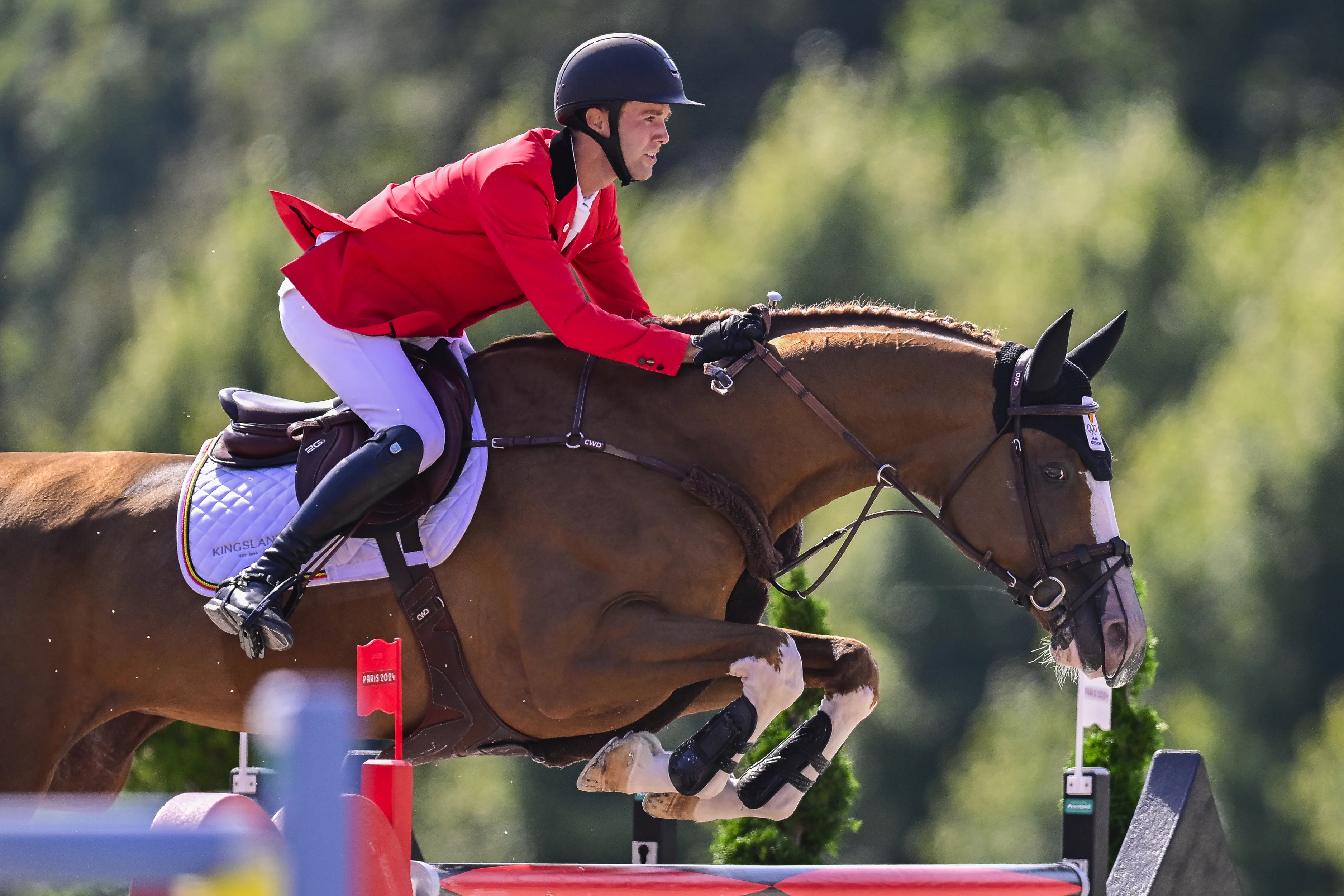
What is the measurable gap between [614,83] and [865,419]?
1107mm

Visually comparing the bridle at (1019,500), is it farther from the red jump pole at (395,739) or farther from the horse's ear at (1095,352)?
the red jump pole at (395,739)

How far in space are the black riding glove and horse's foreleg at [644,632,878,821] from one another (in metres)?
0.82

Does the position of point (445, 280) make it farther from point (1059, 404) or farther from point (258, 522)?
point (1059, 404)

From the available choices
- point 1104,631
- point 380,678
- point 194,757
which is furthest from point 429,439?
point 194,757

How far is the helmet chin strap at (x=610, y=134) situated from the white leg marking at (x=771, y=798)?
1510mm

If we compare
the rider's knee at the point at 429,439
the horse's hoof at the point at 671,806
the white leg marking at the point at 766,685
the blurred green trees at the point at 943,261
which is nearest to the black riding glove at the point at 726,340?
the rider's knee at the point at 429,439

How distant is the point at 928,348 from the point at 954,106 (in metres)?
25.8

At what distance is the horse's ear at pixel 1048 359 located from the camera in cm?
421

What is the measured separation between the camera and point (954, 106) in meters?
29.2

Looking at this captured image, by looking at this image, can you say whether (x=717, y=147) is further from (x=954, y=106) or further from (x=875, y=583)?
(x=875, y=583)

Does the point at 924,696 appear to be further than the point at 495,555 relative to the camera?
Yes

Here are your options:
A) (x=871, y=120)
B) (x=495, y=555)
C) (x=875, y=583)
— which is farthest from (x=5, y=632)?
(x=871, y=120)

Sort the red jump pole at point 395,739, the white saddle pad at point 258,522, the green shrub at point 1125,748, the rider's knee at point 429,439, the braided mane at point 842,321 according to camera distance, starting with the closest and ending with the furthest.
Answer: the red jump pole at point 395,739 < the rider's knee at point 429,439 < the white saddle pad at point 258,522 < the braided mane at point 842,321 < the green shrub at point 1125,748

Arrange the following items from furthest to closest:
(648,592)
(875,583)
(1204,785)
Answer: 1. (875,583)
2. (1204,785)
3. (648,592)
